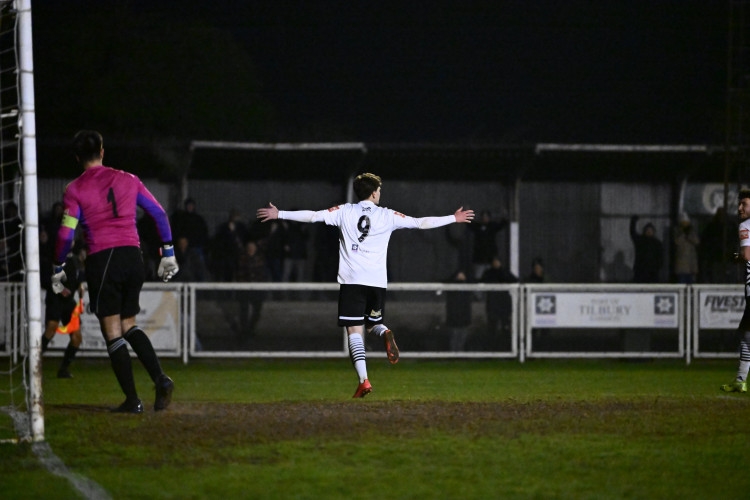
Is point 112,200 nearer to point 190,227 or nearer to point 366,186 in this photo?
point 366,186

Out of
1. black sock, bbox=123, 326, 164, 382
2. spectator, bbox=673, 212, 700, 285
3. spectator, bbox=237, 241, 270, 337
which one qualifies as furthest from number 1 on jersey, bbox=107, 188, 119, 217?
spectator, bbox=673, 212, 700, 285

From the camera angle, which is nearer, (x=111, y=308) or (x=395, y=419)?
(x=395, y=419)

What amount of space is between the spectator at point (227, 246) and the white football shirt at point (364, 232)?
1000 cm

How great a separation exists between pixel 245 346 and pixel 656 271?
8.74 meters

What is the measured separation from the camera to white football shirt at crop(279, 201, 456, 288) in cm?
1015

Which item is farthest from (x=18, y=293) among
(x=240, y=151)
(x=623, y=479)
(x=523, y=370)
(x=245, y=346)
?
(x=623, y=479)

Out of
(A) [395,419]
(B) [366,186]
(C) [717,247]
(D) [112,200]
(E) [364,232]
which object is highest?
(B) [366,186]

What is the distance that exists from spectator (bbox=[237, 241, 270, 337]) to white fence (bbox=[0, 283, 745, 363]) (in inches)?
1.0

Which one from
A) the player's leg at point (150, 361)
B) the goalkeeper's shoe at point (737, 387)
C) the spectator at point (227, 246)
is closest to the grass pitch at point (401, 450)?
the player's leg at point (150, 361)

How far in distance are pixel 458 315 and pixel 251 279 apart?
408 cm

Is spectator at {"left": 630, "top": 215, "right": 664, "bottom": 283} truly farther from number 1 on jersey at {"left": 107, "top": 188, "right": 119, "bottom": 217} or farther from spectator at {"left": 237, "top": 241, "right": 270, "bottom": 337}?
number 1 on jersey at {"left": 107, "top": 188, "right": 119, "bottom": 217}

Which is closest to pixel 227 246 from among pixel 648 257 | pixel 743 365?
pixel 648 257

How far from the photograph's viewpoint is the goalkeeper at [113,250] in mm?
8281

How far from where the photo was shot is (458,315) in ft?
57.0
